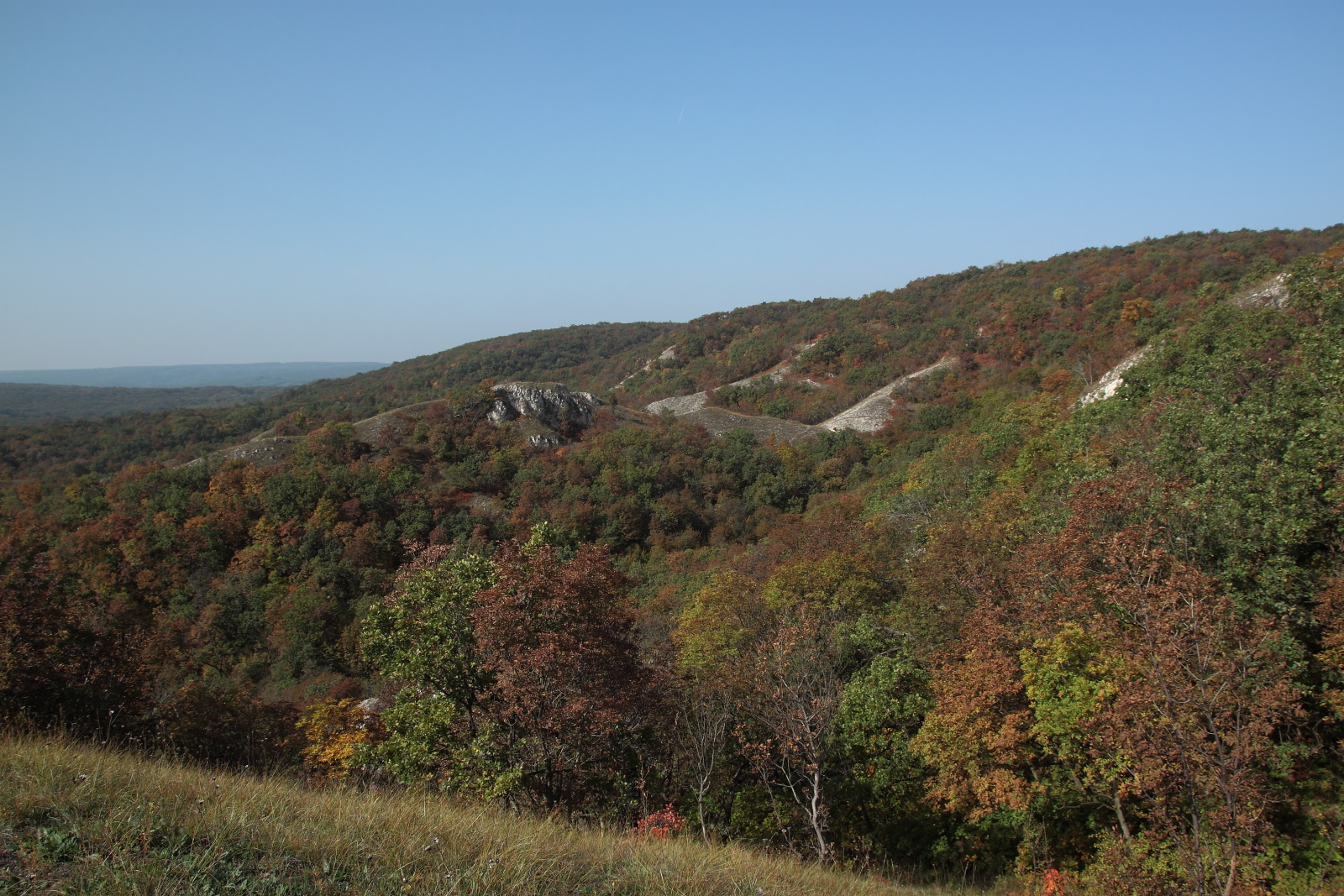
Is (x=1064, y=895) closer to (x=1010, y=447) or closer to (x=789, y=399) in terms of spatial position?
(x=1010, y=447)

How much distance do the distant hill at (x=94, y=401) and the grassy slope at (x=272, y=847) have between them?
6133 inches

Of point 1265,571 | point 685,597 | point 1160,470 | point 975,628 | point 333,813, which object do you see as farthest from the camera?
point 685,597

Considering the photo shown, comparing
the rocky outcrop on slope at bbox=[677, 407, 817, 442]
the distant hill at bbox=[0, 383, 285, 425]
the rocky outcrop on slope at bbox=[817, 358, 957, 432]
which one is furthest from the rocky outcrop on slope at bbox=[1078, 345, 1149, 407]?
the distant hill at bbox=[0, 383, 285, 425]

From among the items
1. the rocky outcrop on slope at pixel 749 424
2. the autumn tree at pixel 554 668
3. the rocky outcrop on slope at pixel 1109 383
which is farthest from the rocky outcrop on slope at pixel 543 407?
the autumn tree at pixel 554 668

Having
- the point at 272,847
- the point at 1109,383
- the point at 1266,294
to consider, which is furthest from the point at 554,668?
the point at 1266,294

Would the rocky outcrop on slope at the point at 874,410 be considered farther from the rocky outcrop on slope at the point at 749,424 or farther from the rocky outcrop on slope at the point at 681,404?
the rocky outcrop on slope at the point at 681,404

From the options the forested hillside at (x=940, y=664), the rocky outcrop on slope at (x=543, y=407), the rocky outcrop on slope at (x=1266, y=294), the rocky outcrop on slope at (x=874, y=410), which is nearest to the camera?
the forested hillside at (x=940, y=664)

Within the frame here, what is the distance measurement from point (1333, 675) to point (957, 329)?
66657mm

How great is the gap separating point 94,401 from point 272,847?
698ft

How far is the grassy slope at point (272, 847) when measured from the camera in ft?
12.1

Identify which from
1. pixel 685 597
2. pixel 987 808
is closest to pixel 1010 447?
pixel 685 597

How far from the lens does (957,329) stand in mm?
70688

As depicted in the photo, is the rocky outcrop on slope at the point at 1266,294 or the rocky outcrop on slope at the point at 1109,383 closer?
the rocky outcrop on slope at the point at 1109,383

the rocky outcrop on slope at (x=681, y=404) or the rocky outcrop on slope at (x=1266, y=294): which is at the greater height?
the rocky outcrop on slope at (x=1266, y=294)
